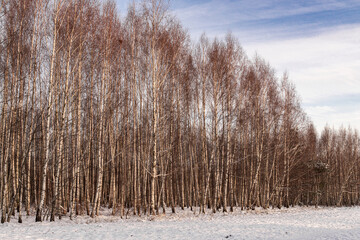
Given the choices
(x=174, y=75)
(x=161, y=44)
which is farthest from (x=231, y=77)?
(x=161, y=44)

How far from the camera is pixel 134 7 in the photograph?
18156 mm

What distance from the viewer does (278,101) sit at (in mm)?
25984

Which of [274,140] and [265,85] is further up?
[265,85]

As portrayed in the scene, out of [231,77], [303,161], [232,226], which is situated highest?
[231,77]

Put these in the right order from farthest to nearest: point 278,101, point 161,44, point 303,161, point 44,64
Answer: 1. point 303,161
2. point 278,101
3. point 161,44
4. point 44,64

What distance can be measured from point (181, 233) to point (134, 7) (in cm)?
1352

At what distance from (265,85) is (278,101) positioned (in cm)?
280

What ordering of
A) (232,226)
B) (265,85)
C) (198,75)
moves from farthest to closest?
(265,85) → (198,75) → (232,226)

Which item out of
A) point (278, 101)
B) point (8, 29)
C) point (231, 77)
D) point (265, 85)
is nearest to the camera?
point (8, 29)

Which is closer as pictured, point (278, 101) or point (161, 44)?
point (161, 44)

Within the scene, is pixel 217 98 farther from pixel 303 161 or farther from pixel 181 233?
pixel 303 161

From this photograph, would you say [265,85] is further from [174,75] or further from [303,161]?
[303,161]

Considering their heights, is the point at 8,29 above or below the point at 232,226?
above

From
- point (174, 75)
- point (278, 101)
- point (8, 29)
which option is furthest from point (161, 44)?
point (278, 101)
